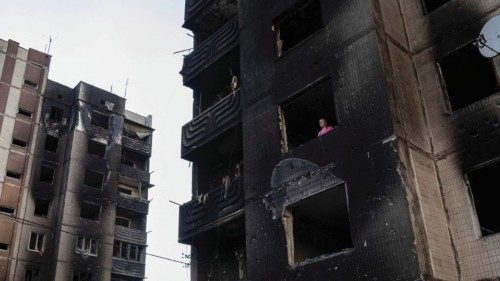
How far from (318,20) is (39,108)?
30842 millimetres

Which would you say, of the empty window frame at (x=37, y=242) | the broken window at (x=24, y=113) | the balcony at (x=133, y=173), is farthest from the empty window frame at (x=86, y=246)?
the broken window at (x=24, y=113)

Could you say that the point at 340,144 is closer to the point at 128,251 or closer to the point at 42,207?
the point at 42,207

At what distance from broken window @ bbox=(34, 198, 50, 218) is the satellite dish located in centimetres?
3416

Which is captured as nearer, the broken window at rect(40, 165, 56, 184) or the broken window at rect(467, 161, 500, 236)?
the broken window at rect(467, 161, 500, 236)

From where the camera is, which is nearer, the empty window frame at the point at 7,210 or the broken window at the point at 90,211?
the empty window frame at the point at 7,210

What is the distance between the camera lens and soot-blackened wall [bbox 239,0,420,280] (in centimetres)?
924

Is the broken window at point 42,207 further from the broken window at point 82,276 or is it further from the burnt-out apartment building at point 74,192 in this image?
the broken window at point 82,276

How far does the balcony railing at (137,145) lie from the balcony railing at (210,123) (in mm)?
28284

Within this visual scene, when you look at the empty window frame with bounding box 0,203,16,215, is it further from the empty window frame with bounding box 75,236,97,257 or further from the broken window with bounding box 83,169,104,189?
the broken window with bounding box 83,169,104,189

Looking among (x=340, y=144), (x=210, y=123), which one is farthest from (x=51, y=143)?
(x=340, y=144)

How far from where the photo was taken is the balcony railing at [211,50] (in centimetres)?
1591

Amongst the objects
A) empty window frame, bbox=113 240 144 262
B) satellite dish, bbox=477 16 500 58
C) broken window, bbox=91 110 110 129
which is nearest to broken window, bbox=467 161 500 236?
satellite dish, bbox=477 16 500 58

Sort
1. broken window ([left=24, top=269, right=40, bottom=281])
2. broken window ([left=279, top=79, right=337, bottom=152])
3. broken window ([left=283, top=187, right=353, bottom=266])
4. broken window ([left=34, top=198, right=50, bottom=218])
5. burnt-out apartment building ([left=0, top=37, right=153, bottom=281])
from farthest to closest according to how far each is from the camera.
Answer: broken window ([left=34, top=198, right=50, bottom=218]), burnt-out apartment building ([left=0, top=37, right=153, bottom=281]), broken window ([left=24, top=269, right=40, bottom=281]), broken window ([left=279, top=79, right=337, bottom=152]), broken window ([left=283, top=187, right=353, bottom=266])

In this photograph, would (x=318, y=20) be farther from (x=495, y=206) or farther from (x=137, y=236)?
(x=137, y=236)
